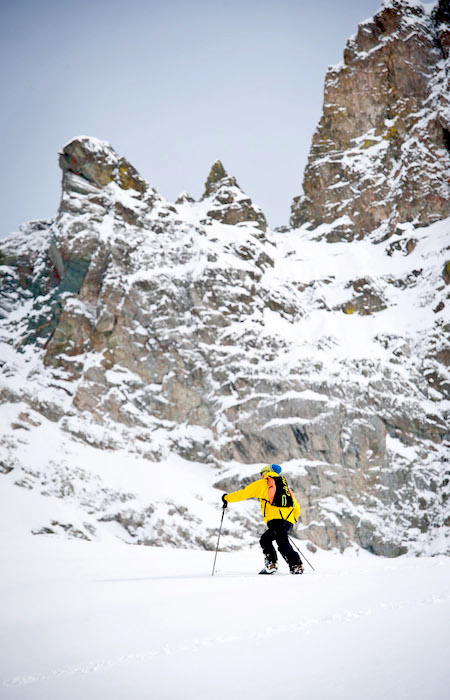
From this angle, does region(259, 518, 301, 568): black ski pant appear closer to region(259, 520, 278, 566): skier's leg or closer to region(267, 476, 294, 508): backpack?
region(259, 520, 278, 566): skier's leg

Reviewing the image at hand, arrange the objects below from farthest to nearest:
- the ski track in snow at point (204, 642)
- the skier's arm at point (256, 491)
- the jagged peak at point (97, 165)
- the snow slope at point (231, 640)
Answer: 1. the jagged peak at point (97, 165)
2. the skier's arm at point (256, 491)
3. the ski track in snow at point (204, 642)
4. the snow slope at point (231, 640)

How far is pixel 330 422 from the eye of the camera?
47938mm

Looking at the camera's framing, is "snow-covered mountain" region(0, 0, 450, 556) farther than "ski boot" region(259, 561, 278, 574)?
Yes

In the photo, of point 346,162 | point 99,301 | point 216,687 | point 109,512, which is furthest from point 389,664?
point 346,162

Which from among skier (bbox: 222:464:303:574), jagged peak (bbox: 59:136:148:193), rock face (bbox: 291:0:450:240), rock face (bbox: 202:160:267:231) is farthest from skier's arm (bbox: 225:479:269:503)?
rock face (bbox: 291:0:450:240)

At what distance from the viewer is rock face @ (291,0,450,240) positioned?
222 ft

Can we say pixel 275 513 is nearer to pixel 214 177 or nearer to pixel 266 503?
pixel 266 503

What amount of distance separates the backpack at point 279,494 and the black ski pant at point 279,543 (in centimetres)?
26

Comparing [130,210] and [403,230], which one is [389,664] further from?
[403,230]

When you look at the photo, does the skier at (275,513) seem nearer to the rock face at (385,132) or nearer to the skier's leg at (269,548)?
the skier's leg at (269,548)

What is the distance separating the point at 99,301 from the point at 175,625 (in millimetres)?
51638

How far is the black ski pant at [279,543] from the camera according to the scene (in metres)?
8.33

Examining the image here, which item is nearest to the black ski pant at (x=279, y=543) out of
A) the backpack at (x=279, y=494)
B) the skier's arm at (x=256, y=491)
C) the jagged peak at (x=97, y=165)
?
the backpack at (x=279, y=494)

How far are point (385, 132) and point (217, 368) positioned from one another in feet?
147
